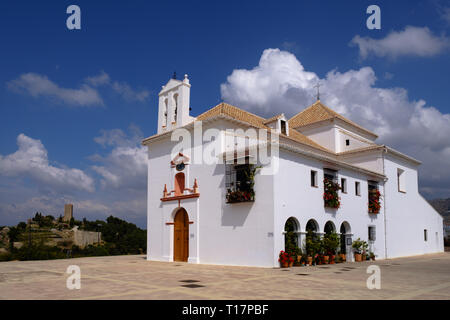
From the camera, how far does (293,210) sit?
18297 mm

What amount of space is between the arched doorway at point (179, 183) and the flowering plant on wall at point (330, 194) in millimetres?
7976

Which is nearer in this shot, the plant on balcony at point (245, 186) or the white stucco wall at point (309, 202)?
the white stucco wall at point (309, 202)

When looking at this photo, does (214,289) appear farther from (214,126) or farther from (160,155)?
(160,155)

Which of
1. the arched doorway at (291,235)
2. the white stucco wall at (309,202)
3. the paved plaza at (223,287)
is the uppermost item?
the white stucco wall at (309,202)

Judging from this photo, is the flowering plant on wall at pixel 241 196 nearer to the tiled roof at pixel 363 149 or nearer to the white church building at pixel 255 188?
the white church building at pixel 255 188

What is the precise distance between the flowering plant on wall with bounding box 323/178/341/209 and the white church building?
18cm

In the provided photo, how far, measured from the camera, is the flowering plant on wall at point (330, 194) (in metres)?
20.5

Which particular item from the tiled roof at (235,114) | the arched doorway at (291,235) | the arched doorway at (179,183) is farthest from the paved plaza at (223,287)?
the tiled roof at (235,114)

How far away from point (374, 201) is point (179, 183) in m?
12.6

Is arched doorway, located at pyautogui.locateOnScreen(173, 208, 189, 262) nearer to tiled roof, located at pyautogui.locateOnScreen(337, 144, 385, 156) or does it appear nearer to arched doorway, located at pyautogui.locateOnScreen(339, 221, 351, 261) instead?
arched doorway, located at pyautogui.locateOnScreen(339, 221, 351, 261)

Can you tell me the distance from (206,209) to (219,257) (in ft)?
8.46

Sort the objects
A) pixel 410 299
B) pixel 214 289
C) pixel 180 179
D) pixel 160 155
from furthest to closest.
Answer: pixel 160 155 < pixel 180 179 < pixel 214 289 < pixel 410 299

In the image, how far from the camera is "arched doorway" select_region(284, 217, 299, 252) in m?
17.6
